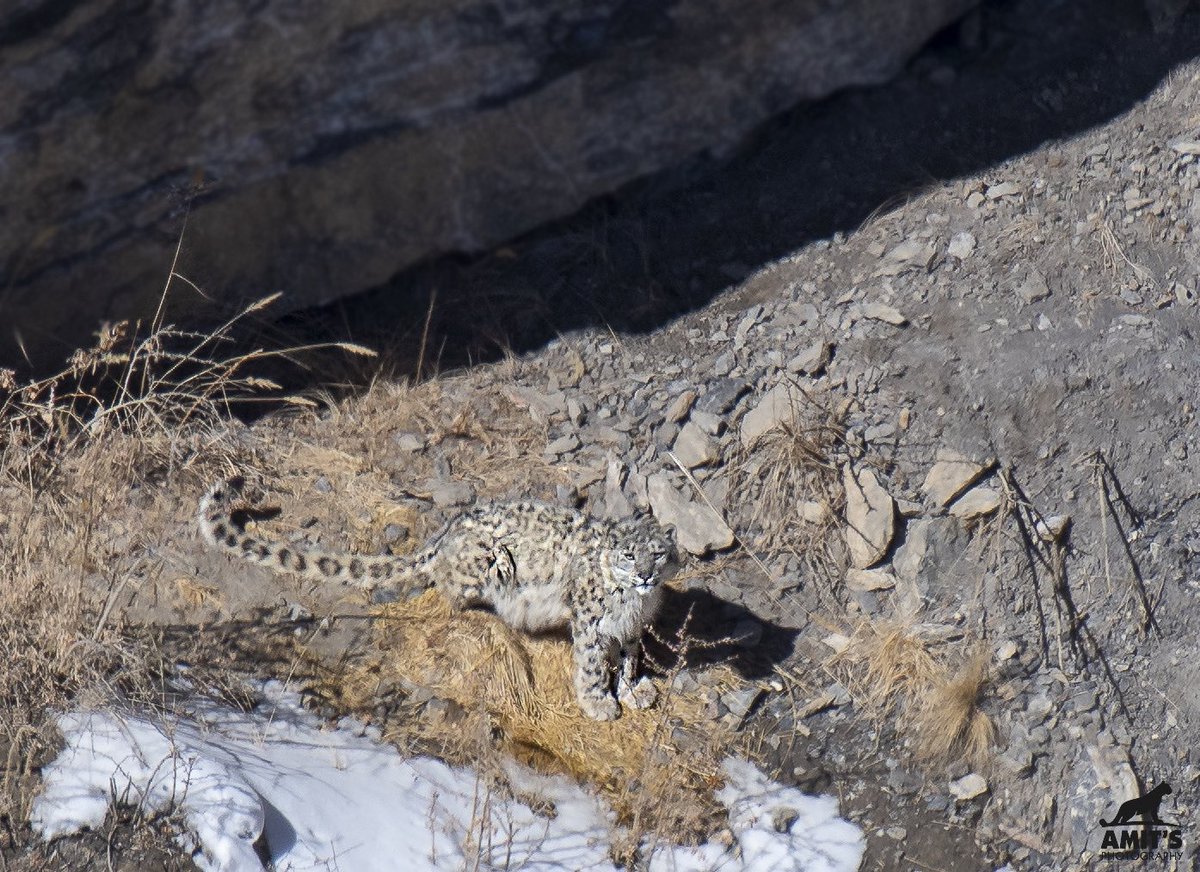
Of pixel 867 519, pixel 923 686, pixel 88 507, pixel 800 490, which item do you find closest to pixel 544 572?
pixel 800 490

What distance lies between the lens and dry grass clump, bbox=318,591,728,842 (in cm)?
550

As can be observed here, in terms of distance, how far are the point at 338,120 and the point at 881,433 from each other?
11.1 feet

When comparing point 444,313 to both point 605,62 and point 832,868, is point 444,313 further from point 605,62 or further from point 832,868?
point 832,868

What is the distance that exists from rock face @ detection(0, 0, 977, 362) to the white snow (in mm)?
2638

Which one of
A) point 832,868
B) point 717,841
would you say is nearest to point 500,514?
point 717,841

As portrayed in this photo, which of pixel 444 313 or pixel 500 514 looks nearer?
pixel 500 514

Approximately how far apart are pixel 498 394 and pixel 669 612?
5.57 ft

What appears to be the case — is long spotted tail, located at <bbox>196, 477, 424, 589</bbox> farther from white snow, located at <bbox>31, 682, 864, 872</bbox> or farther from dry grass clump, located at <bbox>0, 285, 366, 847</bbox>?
white snow, located at <bbox>31, 682, 864, 872</bbox>

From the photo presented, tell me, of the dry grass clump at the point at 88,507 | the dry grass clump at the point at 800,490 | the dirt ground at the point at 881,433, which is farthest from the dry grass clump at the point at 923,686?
the dry grass clump at the point at 88,507

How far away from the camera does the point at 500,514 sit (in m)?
5.97

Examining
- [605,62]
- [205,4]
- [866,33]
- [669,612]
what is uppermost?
[205,4]

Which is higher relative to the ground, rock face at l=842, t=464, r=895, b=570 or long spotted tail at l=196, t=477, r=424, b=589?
long spotted tail at l=196, t=477, r=424, b=589

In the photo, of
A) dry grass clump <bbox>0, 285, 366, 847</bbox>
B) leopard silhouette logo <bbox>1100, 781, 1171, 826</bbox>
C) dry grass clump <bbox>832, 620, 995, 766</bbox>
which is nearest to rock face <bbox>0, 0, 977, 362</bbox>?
dry grass clump <bbox>0, 285, 366, 847</bbox>

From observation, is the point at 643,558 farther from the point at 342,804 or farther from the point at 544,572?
the point at 342,804
